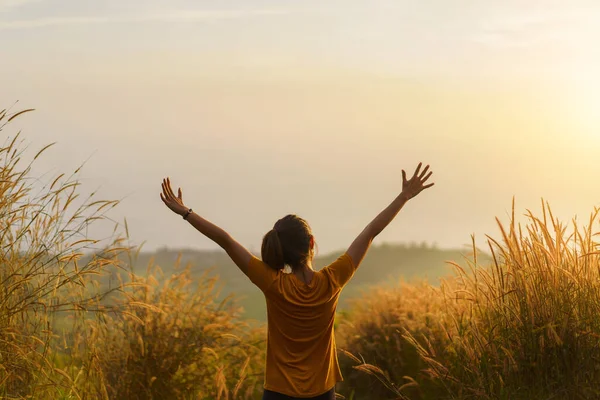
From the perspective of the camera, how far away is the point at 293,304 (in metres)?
3.59

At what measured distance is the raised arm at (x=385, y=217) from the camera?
3781 mm

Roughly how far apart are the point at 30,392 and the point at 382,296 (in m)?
3.39

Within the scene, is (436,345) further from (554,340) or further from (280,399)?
(280,399)

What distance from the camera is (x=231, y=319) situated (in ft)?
21.1

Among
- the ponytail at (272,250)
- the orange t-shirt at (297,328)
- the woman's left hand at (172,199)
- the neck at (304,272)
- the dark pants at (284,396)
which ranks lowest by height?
the dark pants at (284,396)

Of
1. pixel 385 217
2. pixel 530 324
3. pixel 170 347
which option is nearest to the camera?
pixel 385 217

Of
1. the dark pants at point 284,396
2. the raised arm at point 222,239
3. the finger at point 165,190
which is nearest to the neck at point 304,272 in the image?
the raised arm at point 222,239

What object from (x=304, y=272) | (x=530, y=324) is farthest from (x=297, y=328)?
(x=530, y=324)

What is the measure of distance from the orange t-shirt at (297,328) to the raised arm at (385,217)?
20cm

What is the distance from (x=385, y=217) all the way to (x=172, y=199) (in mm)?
1100

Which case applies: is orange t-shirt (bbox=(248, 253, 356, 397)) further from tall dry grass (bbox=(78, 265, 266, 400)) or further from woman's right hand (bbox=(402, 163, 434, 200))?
tall dry grass (bbox=(78, 265, 266, 400))

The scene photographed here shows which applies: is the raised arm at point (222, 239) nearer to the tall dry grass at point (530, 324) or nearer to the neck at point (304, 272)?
the neck at point (304, 272)

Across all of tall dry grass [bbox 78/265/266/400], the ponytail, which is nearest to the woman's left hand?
the ponytail

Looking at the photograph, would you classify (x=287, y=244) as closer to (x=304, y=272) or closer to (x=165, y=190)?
(x=304, y=272)
